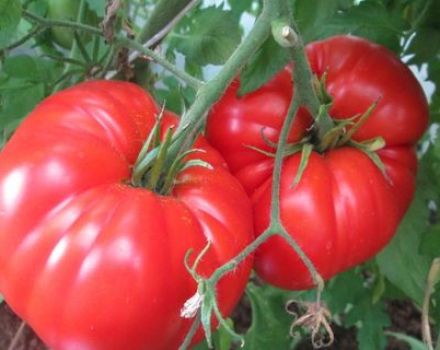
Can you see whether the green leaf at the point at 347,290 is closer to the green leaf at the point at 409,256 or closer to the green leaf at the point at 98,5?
the green leaf at the point at 409,256

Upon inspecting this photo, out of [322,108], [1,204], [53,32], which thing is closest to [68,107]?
[1,204]

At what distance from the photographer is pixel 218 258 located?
1.72ft

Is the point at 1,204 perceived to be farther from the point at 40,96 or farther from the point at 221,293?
the point at 40,96

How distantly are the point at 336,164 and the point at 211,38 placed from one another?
0.62 ft

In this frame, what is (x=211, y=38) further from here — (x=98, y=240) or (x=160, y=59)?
(x=98, y=240)

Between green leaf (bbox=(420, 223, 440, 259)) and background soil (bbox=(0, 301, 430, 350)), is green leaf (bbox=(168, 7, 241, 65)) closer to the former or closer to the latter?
green leaf (bbox=(420, 223, 440, 259))

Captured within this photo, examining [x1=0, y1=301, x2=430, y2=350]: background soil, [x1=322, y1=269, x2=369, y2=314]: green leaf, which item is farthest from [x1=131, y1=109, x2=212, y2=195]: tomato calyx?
[x1=0, y1=301, x2=430, y2=350]: background soil

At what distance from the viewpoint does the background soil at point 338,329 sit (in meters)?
1.22

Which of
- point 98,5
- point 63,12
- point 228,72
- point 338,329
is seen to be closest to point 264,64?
point 228,72

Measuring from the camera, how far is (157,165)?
521mm

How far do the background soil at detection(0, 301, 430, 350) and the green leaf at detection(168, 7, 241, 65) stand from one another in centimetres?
62

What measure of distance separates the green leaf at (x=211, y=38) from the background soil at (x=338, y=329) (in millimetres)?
621

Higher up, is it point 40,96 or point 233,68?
point 233,68

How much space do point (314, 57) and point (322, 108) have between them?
9 centimetres
